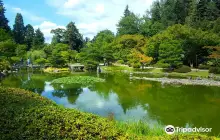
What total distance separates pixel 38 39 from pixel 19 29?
7.01 meters

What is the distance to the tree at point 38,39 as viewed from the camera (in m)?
49.8

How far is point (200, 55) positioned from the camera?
105 ft

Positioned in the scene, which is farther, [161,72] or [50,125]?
[161,72]

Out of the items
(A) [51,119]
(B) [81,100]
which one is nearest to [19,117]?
(A) [51,119]

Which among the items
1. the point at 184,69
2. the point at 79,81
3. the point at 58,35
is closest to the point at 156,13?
the point at 58,35

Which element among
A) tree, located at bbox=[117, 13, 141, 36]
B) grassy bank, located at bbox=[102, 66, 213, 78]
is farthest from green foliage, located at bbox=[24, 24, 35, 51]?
grassy bank, located at bbox=[102, 66, 213, 78]

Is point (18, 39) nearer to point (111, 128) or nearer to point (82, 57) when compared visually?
point (82, 57)

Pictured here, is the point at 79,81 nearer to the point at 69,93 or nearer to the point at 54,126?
the point at 69,93

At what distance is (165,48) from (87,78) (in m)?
12.5

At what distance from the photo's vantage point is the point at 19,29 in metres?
56.6

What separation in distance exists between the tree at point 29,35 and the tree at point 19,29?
2.99ft

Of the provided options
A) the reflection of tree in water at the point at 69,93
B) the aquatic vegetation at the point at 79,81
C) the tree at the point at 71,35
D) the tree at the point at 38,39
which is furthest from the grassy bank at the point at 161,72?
the tree at the point at 38,39

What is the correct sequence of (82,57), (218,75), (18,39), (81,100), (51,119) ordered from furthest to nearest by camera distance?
(18,39) < (82,57) < (218,75) < (81,100) < (51,119)

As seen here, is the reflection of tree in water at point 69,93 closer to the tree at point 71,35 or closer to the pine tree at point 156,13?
the tree at point 71,35
